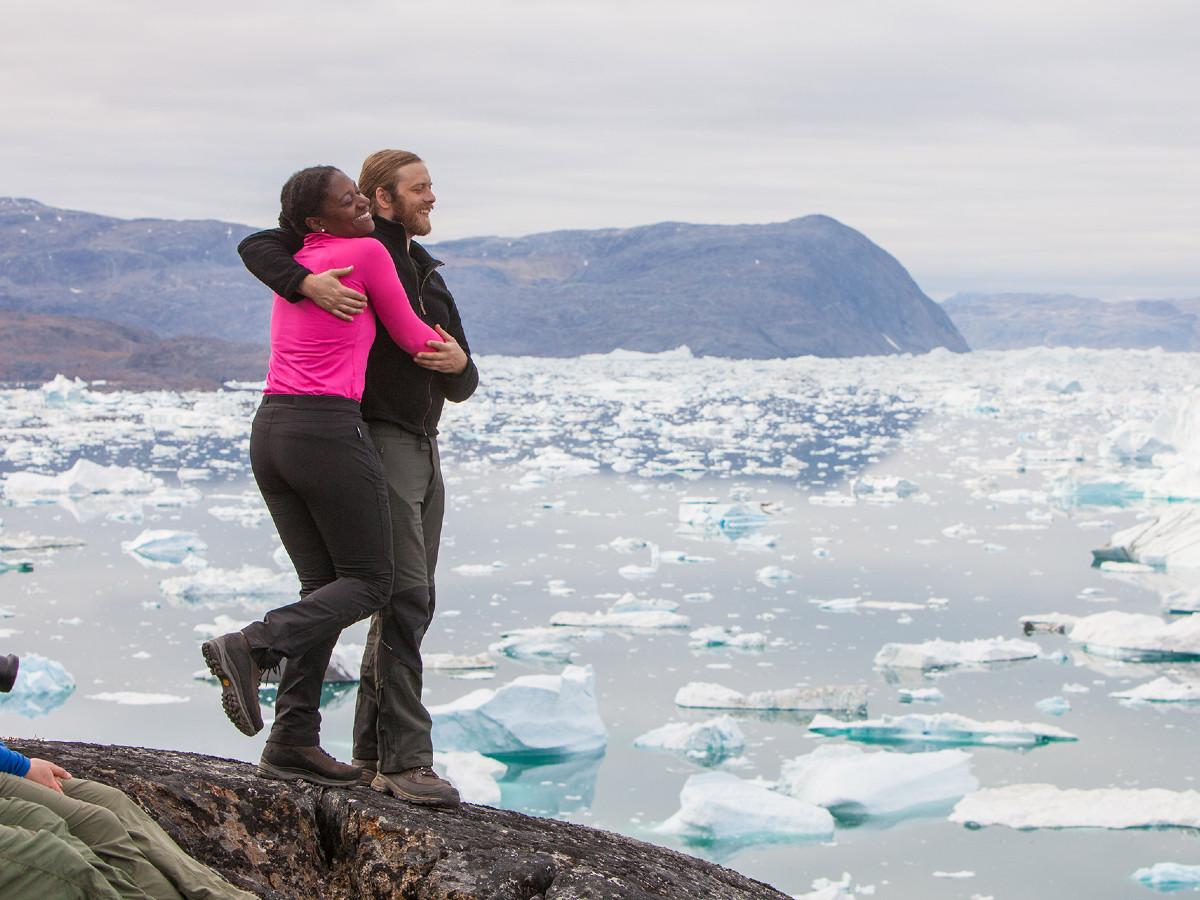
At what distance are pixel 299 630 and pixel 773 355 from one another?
54.3m

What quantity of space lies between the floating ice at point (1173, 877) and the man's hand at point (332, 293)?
4285mm

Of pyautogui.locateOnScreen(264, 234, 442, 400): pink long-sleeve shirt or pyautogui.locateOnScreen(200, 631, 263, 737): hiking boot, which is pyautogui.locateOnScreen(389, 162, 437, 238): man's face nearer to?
pyautogui.locateOnScreen(264, 234, 442, 400): pink long-sleeve shirt

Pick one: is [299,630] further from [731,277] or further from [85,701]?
[731,277]

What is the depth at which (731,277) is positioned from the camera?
2648 inches

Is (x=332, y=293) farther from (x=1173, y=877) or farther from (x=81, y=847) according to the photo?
(x=1173, y=877)

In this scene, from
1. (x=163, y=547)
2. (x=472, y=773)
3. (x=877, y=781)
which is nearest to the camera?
(x=877, y=781)

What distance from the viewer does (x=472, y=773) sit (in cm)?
571

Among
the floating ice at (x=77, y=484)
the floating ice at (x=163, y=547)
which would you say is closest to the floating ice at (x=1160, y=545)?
the floating ice at (x=163, y=547)

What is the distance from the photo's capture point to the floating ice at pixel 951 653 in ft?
24.5

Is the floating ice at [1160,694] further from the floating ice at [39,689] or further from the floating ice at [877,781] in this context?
the floating ice at [39,689]

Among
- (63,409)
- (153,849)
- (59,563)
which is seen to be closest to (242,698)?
(153,849)

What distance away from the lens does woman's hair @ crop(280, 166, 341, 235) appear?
2121 millimetres

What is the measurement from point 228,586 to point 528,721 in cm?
371

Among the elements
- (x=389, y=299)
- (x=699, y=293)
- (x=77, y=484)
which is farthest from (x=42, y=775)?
(x=699, y=293)
